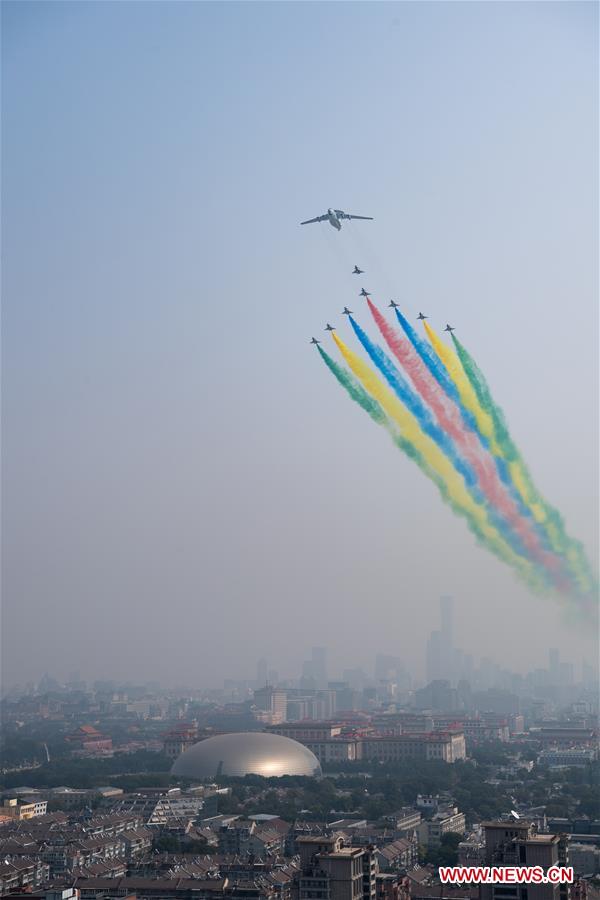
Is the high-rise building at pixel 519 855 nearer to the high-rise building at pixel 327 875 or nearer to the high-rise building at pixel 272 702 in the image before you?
the high-rise building at pixel 327 875

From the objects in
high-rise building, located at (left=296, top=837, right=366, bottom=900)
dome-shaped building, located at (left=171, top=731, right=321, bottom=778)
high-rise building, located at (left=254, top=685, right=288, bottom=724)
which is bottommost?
high-rise building, located at (left=296, top=837, right=366, bottom=900)

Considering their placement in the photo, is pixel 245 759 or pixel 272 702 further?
pixel 272 702

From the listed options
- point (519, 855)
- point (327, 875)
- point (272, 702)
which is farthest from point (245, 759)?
point (272, 702)

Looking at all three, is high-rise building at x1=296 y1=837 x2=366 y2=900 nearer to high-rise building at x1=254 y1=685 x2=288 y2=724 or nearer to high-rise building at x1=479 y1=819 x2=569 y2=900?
high-rise building at x1=479 y1=819 x2=569 y2=900

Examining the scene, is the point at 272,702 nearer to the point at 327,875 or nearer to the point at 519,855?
the point at 327,875

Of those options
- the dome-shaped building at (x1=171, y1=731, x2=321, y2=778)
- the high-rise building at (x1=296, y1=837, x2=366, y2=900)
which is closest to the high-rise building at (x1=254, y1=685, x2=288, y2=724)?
the dome-shaped building at (x1=171, y1=731, x2=321, y2=778)

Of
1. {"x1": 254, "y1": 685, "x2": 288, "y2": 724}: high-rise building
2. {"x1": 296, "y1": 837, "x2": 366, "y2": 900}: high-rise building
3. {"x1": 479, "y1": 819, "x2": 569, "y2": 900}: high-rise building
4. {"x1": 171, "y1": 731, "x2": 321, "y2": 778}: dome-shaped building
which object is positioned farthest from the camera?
{"x1": 254, "y1": 685, "x2": 288, "y2": 724}: high-rise building

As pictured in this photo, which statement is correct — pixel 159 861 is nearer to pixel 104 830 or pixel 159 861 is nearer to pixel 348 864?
pixel 104 830

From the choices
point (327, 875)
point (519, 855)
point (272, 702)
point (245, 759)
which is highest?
point (272, 702)

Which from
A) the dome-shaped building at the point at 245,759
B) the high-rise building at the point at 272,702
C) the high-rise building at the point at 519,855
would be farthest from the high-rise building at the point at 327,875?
the high-rise building at the point at 272,702
